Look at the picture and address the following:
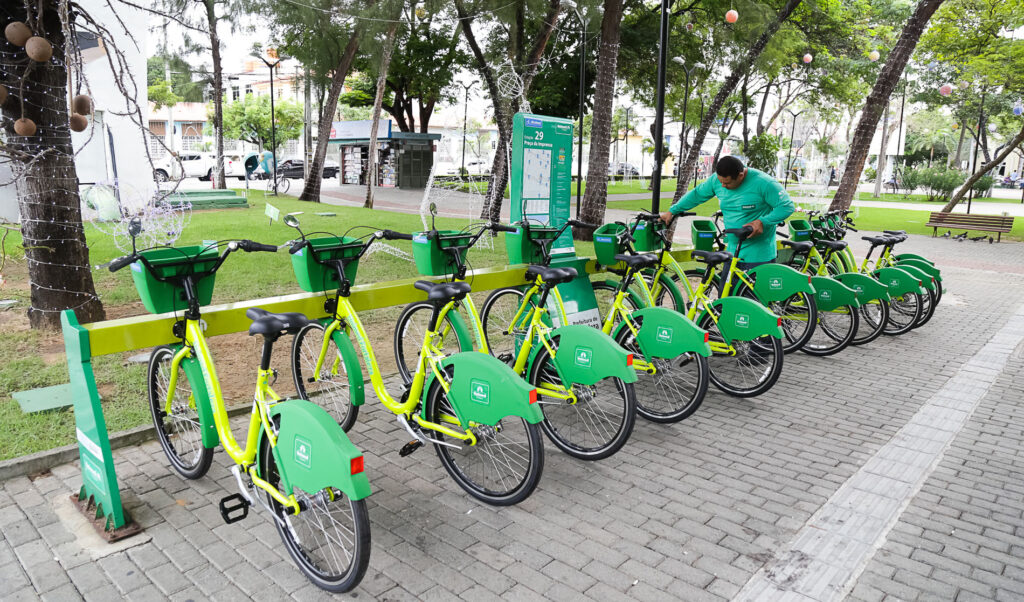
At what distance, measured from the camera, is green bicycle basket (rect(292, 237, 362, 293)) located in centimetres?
406

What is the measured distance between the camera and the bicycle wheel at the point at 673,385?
4.39 metres

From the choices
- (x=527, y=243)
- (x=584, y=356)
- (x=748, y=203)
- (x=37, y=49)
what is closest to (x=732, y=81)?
(x=748, y=203)

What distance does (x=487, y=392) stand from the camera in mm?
3260

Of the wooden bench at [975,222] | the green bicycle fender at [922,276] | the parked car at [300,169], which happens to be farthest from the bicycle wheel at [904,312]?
the parked car at [300,169]

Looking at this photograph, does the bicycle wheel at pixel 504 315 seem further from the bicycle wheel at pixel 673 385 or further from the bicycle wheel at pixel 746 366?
the bicycle wheel at pixel 746 366

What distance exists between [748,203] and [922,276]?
8.34 feet

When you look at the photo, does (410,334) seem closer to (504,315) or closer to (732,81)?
(504,315)

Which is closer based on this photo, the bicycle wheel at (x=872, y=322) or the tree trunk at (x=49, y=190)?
the tree trunk at (x=49, y=190)

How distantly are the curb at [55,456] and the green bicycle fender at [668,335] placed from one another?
3.08 meters

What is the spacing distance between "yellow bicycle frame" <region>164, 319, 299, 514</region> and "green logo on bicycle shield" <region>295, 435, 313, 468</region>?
14cm

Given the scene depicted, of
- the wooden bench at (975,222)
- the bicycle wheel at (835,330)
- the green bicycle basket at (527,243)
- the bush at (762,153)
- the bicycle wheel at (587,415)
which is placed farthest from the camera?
the bush at (762,153)

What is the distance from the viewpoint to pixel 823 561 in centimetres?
307

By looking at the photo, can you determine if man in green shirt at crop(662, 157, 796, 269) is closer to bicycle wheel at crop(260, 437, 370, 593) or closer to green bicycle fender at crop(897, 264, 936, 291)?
green bicycle fender at crop(897, 264, 936, 291)

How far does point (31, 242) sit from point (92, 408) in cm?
348
